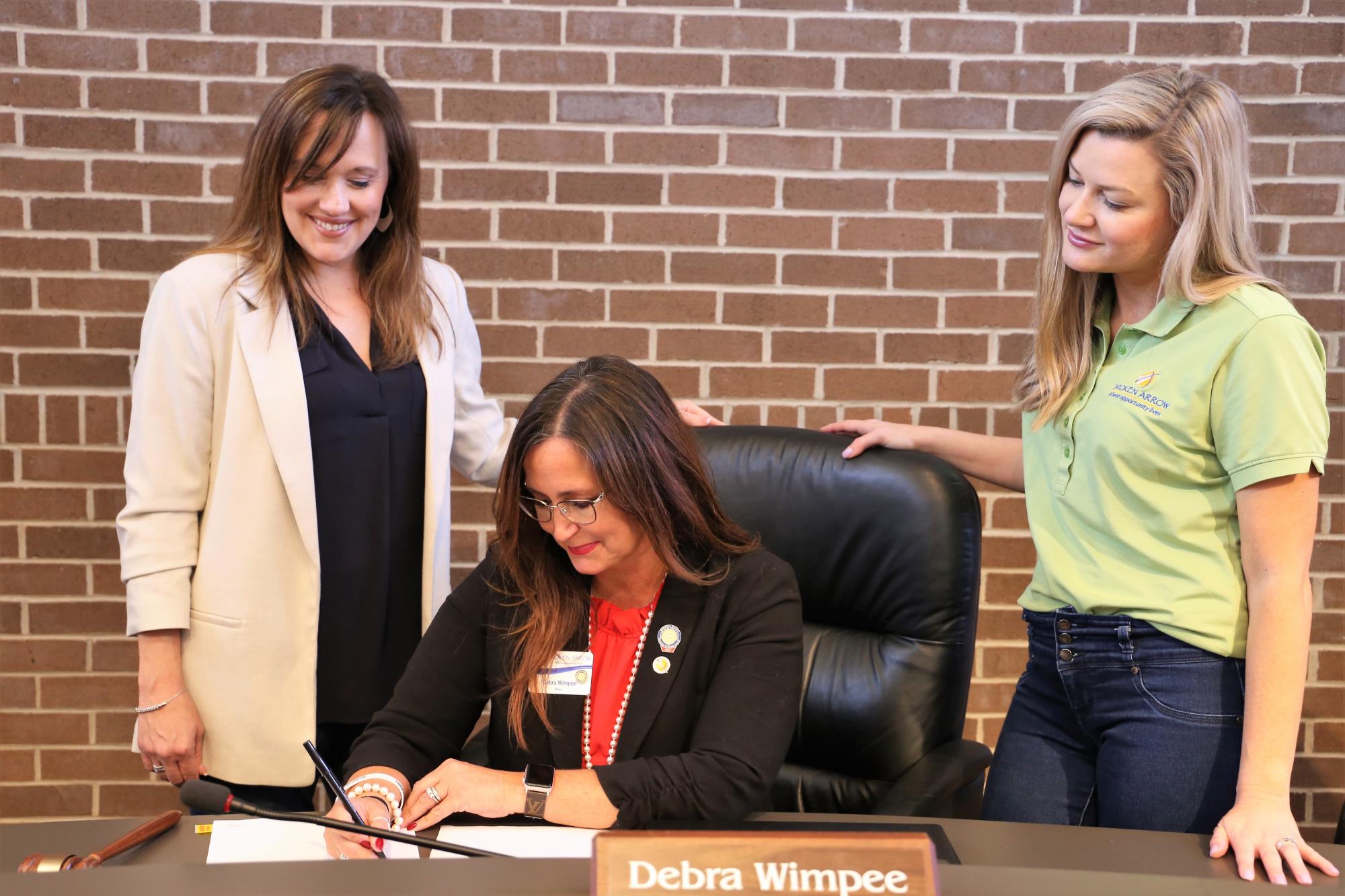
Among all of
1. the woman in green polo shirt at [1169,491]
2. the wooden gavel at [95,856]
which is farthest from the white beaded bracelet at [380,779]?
the woman in green polo shirt at [1169,491]

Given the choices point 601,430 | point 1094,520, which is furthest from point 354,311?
point 1094,520

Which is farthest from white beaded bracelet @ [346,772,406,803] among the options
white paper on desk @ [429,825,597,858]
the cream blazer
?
the cream blazer

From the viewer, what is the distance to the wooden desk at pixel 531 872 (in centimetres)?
108

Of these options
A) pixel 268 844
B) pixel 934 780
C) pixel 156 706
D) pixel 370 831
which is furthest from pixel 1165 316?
pixel 156 706

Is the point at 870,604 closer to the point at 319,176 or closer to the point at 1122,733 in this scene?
the point at 1122,733

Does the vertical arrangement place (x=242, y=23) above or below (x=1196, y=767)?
above

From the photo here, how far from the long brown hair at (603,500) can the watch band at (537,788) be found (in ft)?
0.57

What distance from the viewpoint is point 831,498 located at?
183 centimetres

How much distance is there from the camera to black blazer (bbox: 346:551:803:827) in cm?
146

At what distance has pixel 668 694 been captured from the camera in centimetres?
155

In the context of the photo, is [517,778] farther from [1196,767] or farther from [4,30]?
[4,30]

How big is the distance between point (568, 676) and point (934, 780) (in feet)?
1.85

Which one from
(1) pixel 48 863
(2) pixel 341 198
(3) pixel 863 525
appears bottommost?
(1) pixel 48 863

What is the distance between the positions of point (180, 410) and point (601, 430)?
2.37 ft
